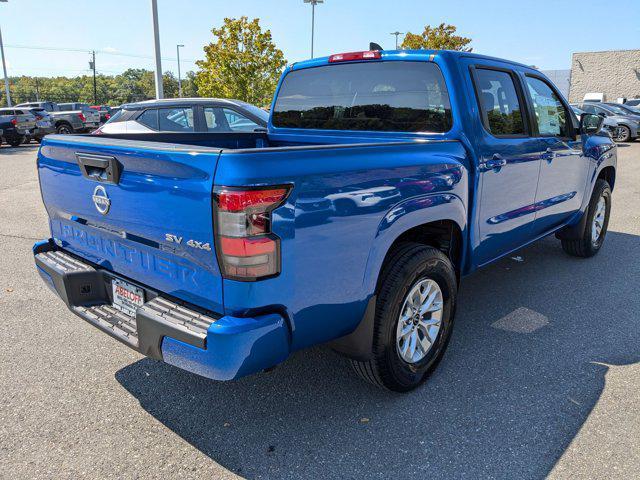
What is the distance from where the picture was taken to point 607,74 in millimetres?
43500

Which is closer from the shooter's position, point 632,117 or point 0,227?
point 0,227

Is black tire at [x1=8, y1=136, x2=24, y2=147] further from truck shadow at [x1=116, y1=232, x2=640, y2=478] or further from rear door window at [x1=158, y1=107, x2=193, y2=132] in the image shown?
truck shadow at [x1=116, y1=232, x2=640, y2=478]

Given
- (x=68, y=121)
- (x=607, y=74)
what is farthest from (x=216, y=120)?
(x=607, y=74)

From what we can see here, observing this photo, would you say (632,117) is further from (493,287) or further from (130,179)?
(130,179)

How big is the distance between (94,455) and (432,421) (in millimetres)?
1711

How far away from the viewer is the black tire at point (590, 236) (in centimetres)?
532

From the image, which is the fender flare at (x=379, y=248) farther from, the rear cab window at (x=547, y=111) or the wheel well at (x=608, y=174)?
the wheel well at (x=608, y=174)

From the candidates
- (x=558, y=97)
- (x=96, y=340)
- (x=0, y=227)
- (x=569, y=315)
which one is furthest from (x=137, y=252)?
(x=0, y=227)

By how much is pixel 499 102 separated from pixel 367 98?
3.13 feet

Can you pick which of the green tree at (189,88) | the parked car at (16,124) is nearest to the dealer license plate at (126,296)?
the parked car at (16,124)

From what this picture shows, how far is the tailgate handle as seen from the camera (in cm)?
233

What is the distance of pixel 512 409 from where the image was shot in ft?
9.15

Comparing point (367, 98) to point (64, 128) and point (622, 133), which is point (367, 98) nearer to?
point (622, 133)

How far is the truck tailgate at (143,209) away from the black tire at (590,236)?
4.57 m
